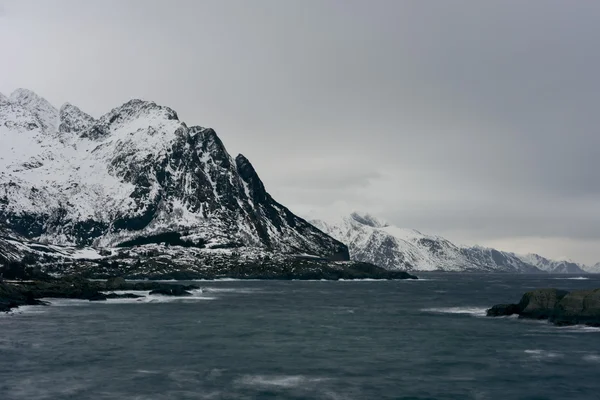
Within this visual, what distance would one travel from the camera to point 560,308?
396 feet

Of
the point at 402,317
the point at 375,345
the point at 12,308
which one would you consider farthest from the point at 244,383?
the point at 12,308

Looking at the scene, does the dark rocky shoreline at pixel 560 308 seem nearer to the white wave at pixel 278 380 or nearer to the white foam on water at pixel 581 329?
the white foam on water at pixel 581 329

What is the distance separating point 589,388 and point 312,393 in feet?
93.3

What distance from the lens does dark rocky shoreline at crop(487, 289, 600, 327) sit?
370 ft

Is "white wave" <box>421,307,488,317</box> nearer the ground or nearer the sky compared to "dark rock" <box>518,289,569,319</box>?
nearer the ground


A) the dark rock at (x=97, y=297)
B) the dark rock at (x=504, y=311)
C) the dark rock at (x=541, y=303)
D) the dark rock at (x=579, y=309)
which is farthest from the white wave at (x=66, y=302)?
the dark rock at (x=579, y=309)

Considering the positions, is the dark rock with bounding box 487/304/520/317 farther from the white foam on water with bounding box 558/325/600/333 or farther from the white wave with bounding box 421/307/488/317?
the white foam on water with bounding box 558/325/600/333

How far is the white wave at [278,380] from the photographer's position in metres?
63.7

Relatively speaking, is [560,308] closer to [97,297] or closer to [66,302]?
[66,302]

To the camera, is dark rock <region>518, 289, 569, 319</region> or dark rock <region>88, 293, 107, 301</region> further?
dark rock <region>88, 293, 107, 301</region>

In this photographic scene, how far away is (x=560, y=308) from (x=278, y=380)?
76568 millimetres

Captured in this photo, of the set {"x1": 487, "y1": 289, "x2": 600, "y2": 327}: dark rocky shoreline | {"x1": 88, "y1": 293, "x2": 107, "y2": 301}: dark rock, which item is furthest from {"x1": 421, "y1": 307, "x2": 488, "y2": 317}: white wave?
{"x1": 88, "y1": 293, "x2": 107, "y2": 301}: dark rock

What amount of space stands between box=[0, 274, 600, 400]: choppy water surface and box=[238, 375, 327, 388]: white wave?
0.67 ft

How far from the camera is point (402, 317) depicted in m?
135
